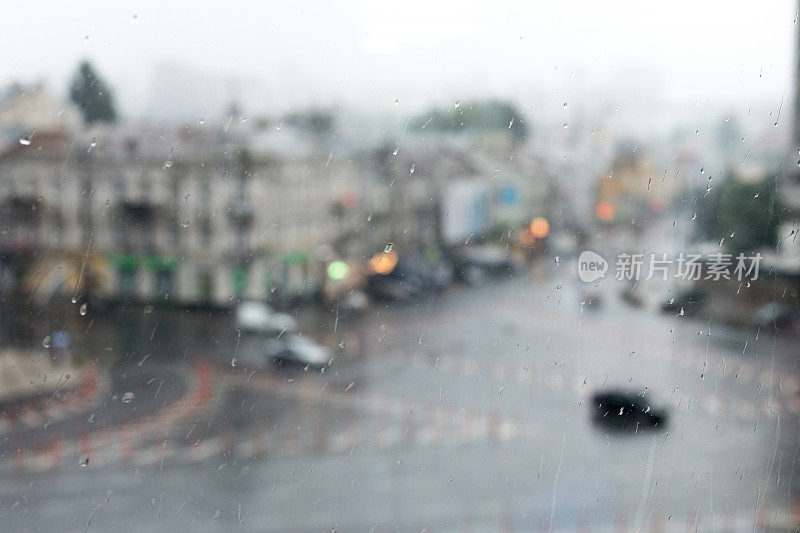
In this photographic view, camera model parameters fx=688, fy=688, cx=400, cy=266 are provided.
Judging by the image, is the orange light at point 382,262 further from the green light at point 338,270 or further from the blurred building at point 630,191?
the blurred building at point 630,191

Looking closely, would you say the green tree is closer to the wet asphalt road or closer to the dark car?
the wet asphalt road

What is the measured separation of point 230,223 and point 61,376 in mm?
397

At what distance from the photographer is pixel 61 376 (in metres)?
1.21

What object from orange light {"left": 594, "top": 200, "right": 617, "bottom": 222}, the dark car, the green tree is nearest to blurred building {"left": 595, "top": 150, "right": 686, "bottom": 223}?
orange light {"left": 594, "top": 200, "right": 617, "bottom": 222}

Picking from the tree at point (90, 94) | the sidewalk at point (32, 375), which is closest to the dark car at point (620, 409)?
the sidewalk at point (32, 375)

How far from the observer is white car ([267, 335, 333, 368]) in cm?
129

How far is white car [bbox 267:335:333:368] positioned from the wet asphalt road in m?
0.02

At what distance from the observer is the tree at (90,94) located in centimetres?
120

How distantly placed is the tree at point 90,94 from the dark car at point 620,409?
1096mm

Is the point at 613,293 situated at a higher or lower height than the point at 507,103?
lower

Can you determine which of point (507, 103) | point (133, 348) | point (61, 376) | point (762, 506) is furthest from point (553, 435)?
point (61, 376)

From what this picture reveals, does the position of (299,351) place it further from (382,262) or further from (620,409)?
(620,409)

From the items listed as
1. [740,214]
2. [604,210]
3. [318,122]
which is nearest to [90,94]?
[318,122]

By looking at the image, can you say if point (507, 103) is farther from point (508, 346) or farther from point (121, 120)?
point (121, 120)
